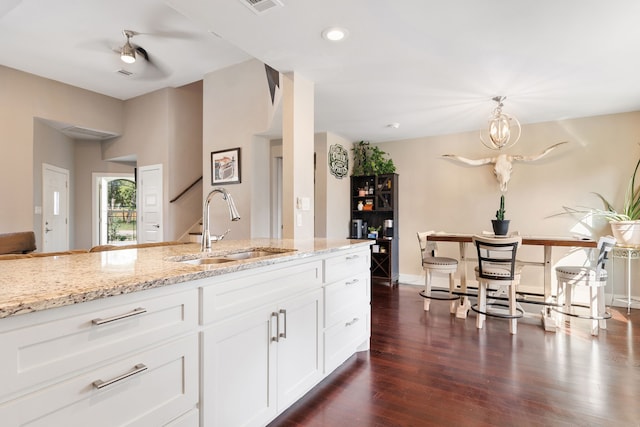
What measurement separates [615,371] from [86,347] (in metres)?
3.16

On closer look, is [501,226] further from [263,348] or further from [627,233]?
[263,348]

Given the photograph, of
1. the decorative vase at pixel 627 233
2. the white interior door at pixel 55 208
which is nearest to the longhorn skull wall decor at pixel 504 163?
the decorative vase at pixel 627 233

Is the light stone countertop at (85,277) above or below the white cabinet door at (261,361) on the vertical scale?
above

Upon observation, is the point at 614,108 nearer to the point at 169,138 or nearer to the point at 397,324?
the point at 397,324

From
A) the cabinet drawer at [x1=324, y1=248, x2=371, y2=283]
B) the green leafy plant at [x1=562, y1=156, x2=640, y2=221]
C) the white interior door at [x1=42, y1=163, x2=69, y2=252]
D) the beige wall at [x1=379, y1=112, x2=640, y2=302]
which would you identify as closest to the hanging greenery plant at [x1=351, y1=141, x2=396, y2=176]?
the beige wall at [x1=379, y1=112, x2=640, y2=302]

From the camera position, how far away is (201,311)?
123 centimetres

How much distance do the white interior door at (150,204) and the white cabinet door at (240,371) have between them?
4261mm

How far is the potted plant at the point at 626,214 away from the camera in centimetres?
359

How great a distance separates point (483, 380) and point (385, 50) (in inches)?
95.9

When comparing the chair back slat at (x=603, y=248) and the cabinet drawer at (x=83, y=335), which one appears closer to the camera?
the cabinet drawer at (x=83, y=335)

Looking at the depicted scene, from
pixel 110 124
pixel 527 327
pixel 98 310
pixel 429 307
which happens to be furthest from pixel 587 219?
pixel 110 124

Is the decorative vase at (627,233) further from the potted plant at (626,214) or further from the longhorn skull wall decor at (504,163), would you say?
the longhorn skull wall decor at (504,163)

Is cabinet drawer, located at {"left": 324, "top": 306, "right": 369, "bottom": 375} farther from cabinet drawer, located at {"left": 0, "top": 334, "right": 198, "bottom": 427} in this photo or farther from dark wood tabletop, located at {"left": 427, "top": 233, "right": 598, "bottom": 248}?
dark wood tabletop, located at {"left": 427, "top": 233, "right": 598, "bottom": 248}

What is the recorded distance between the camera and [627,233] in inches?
142
